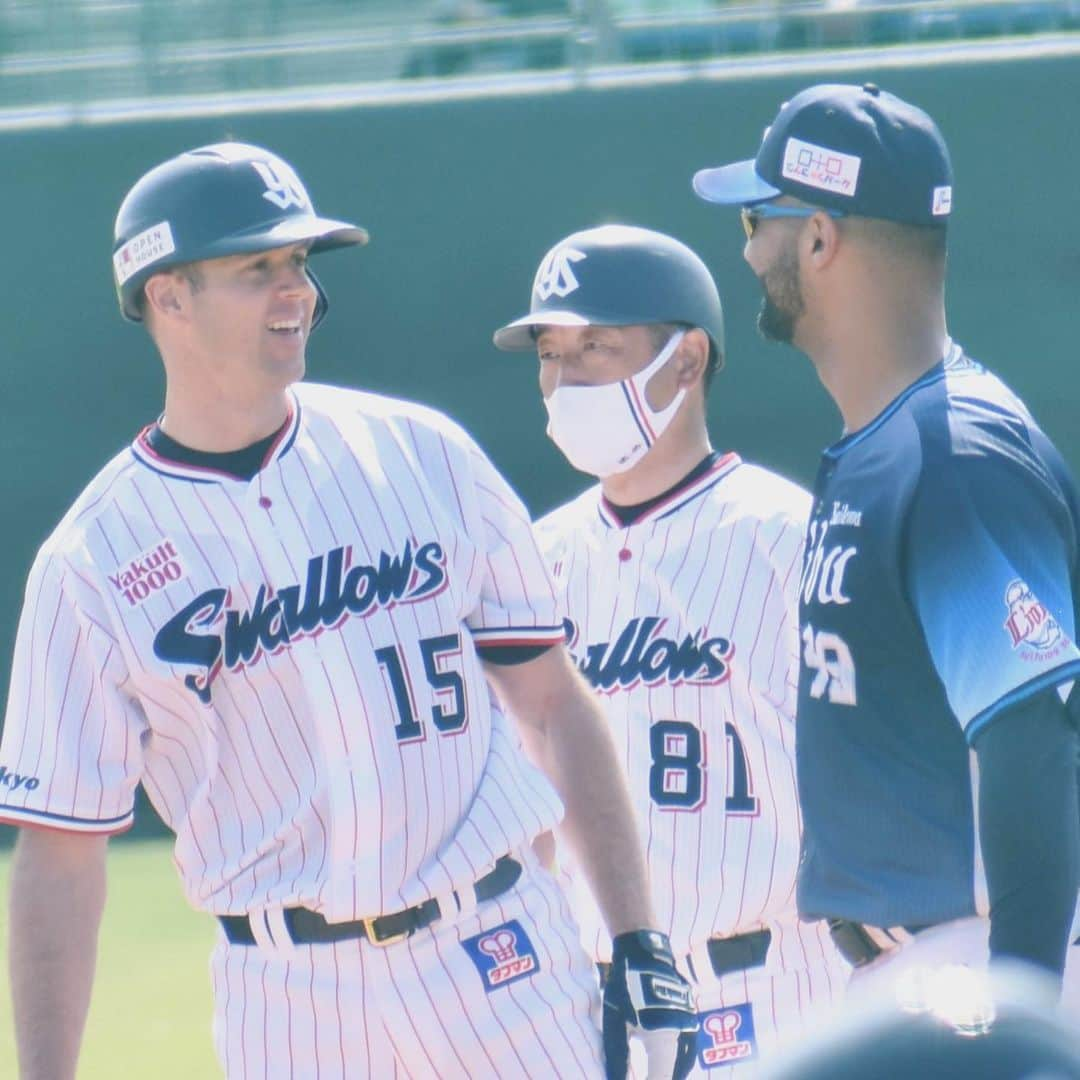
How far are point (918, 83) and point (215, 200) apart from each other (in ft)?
22.7

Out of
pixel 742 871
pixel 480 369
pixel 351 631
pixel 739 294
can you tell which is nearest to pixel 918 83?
pixel 739 294

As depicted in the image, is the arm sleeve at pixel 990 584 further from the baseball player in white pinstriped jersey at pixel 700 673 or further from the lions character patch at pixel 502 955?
the baseball player in white pinstriped jersey at pixel 700 673

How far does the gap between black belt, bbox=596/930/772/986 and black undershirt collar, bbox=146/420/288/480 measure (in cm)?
121

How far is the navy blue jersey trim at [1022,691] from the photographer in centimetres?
247

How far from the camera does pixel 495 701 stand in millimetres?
3266

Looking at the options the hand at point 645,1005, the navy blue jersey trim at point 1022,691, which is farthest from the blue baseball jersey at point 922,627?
the hand at point 645,1005

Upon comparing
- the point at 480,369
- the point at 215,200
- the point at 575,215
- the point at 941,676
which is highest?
the point at 575,215

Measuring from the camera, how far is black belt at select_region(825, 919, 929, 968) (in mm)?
2836

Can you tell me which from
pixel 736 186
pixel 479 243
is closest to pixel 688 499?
pixel 736 186

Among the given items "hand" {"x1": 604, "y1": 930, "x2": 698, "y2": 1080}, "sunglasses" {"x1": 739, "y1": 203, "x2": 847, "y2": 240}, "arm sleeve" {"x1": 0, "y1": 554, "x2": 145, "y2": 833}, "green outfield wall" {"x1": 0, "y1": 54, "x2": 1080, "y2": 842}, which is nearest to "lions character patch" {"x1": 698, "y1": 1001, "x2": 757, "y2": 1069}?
"hand" {"x1": 604, "y1": 930, "x2": 698, "y2": 1080}

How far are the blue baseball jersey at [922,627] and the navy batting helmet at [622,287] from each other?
137 centimetres

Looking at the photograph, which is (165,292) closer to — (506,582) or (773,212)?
(506,582)

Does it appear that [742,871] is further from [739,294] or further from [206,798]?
[739,294]

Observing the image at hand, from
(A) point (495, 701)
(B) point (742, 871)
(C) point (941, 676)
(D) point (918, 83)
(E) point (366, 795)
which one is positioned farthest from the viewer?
(D) point (918, 83)
